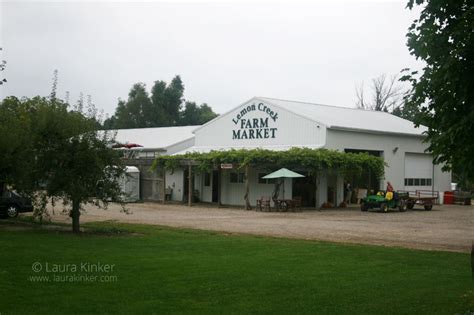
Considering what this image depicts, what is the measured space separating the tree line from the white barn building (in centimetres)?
3685

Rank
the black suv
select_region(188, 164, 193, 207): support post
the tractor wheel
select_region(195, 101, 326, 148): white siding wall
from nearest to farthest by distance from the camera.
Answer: the black suv
the tractor wheel
select_region(195, 101, 326, 148): white siding wall
select_region(188, 164, 193, 207): support post

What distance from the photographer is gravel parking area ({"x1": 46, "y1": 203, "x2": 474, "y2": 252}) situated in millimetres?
18172

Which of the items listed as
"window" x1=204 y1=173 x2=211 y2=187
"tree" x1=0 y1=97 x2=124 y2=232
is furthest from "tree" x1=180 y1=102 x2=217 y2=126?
"tree" x1=0 y1=97 x2=124 y2=232

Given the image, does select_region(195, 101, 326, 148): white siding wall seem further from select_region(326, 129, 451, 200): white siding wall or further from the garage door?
the garage door

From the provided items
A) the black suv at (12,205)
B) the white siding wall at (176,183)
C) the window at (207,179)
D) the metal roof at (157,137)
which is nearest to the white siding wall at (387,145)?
the window at (207,179)

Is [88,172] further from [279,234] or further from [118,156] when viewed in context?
[279,234]

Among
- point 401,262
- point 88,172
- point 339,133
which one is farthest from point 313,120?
point 401,262

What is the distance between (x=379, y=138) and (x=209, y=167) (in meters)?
11.0

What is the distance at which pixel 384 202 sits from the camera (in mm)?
31031

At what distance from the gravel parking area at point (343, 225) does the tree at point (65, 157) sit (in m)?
4.35

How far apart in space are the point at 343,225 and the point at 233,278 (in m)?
13.4

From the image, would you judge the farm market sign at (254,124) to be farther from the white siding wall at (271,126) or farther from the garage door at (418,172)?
the garage door at (418,172)

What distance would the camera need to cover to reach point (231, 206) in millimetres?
35625

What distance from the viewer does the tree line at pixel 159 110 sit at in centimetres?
7788
